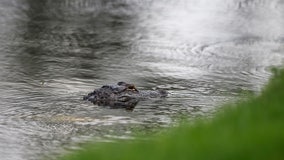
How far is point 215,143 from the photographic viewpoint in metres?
5.87

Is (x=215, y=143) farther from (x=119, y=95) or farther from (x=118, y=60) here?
(x=118, y=60)

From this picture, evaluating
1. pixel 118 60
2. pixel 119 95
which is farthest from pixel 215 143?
pixel 118 60

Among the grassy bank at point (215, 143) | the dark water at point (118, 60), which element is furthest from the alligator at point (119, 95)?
the grassy bank at point (215, 143)

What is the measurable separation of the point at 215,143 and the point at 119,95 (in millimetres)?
13061

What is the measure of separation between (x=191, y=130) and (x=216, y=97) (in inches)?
530

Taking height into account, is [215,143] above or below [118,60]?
above

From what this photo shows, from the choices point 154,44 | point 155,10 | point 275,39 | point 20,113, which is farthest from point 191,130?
point 155,10

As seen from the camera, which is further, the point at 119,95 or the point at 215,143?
the point at 119,95

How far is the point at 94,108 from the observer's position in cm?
1784

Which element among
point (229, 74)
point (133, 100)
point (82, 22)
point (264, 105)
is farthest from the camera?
point (82, 22)

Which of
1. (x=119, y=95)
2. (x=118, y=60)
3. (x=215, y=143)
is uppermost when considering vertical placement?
(x=215, y=143)

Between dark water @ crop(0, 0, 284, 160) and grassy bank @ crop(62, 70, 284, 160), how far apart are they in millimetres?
6971

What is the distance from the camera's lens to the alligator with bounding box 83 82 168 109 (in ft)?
60.1

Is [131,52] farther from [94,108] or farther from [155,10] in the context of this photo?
[155,10]
